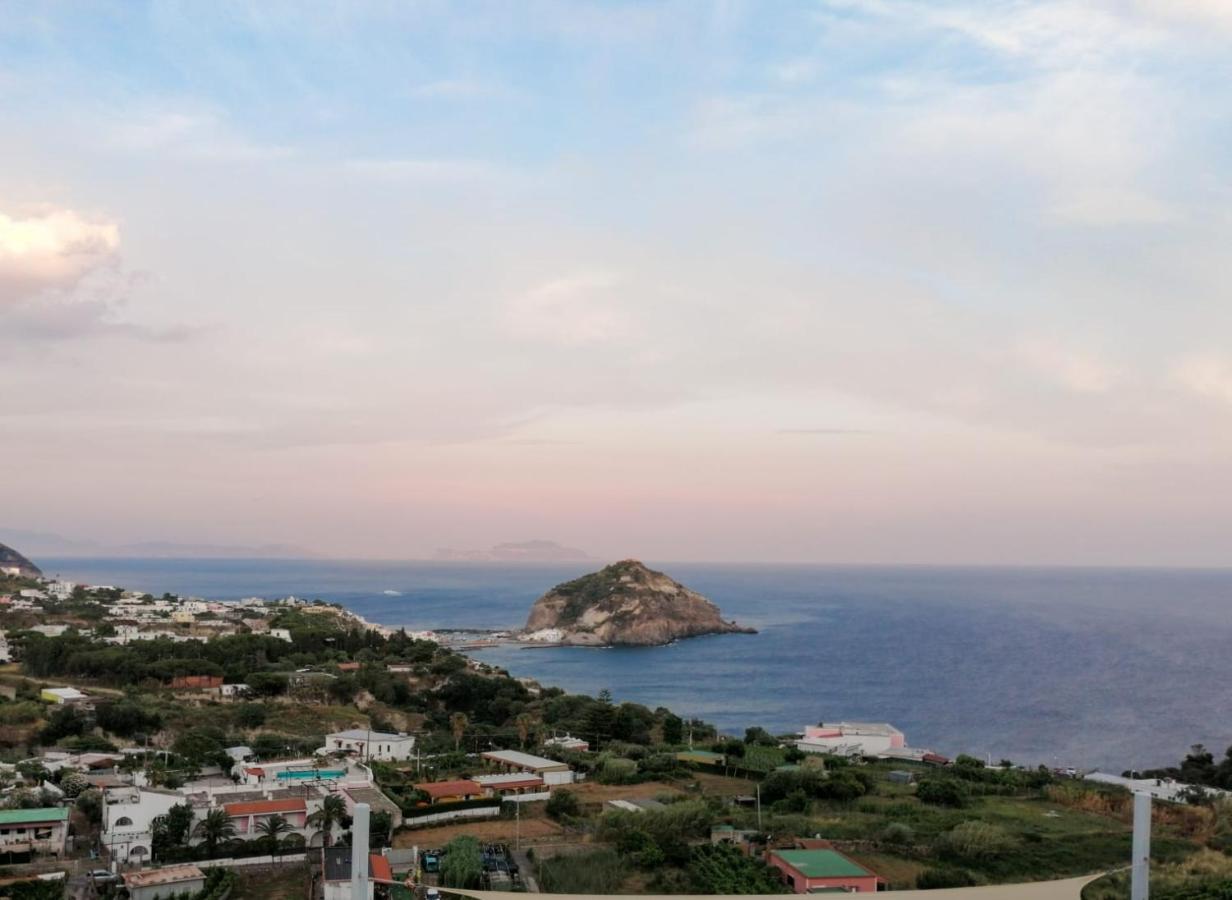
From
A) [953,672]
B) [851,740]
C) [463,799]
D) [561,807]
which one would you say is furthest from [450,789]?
[953,672]

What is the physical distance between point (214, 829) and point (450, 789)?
359cm

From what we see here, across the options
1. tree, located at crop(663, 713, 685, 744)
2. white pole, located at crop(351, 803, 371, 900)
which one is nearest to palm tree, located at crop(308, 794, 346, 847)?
white pole, located at crop(351, 803, 371, 900)

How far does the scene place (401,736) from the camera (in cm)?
1919

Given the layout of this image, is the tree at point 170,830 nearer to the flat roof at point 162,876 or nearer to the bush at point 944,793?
the flat roof at point 162,876

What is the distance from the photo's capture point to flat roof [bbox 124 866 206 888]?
9688mm

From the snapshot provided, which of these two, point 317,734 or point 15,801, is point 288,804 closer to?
point 15,801

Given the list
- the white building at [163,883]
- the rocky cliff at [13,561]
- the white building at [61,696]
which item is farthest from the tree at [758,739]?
the rocky cliff at [13,561]

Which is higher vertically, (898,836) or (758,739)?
(898,836)

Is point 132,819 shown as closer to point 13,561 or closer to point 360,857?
point 360,857

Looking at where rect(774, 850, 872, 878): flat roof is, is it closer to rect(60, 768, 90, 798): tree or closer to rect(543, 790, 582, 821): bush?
rect(543, 790, 582, 821): bush

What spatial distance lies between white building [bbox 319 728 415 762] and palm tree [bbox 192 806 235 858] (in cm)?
587

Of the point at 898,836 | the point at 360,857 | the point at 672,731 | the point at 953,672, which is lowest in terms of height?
the point at 953,672

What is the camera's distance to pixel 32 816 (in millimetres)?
11438

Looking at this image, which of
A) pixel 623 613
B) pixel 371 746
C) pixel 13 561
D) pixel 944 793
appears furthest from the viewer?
pixel 13 561
